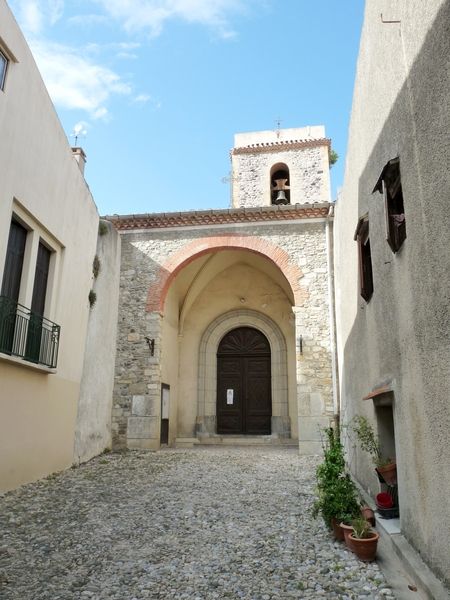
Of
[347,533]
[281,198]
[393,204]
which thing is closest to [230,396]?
[281,198]

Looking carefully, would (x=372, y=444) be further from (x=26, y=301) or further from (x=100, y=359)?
(x=100, y=359)

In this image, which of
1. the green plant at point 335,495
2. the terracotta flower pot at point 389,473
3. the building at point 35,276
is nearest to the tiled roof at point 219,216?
the building at point 35,276

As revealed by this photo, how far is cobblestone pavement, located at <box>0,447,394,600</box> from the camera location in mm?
3146

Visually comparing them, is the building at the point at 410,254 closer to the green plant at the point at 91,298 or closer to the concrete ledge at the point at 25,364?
the concrete ledge at the point at 25,364

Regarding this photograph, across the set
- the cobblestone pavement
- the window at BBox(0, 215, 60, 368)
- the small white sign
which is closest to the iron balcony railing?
the window at BBox(0, 215, 60, 368)

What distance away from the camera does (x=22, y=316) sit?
616cm

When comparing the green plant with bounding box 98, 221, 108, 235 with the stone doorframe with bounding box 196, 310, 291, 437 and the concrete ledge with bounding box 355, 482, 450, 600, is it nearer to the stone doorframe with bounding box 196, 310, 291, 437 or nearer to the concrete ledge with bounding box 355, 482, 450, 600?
the stone doorframe with bounding box 196, 310, 291, 437

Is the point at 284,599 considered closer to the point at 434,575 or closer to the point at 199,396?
the point at 434,575

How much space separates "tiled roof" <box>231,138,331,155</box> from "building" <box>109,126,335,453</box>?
3 centimetres

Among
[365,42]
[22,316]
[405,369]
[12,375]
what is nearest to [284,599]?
[405,369]

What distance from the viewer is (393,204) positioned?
4.02 metres

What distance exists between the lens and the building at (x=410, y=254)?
8.85 feet

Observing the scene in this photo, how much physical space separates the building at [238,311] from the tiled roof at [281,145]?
0.03m

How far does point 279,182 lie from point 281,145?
5.38 ft
